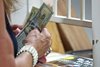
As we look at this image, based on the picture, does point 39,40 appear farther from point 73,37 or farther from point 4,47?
point 73,37

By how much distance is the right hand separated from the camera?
82 centimetres

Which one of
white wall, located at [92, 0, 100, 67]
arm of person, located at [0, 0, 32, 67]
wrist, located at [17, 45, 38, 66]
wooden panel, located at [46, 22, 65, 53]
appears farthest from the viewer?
wooden panel, located at [46, 22, 65, 53]

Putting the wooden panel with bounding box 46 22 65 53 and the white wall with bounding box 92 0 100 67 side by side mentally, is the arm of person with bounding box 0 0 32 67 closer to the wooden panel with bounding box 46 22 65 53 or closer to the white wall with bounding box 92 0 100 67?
the white wall with bounding box 92 0 100 67

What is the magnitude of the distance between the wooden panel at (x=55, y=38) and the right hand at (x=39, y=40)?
0.53 m

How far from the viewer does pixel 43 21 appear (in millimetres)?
855

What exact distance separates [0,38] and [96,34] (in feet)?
1.65

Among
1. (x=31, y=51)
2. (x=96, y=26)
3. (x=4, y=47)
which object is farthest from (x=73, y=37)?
(x=4, y=47)

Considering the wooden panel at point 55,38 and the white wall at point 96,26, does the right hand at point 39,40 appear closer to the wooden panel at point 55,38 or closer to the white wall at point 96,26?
the white wall at point 96,26

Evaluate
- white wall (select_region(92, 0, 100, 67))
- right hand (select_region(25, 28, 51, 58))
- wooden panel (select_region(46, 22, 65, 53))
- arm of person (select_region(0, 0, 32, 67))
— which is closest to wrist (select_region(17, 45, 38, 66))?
right hand (select_region(25, 28, 51, 58))

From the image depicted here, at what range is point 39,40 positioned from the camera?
0.85 m

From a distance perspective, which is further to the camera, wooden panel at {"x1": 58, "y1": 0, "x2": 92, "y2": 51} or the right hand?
wooden panel at {"x1": 58, "y1": 0, "x2": 92, "y2": 51}

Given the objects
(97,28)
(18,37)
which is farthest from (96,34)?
(18,37)

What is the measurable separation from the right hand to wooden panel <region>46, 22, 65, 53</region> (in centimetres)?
53

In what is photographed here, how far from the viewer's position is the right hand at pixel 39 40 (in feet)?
2.69
